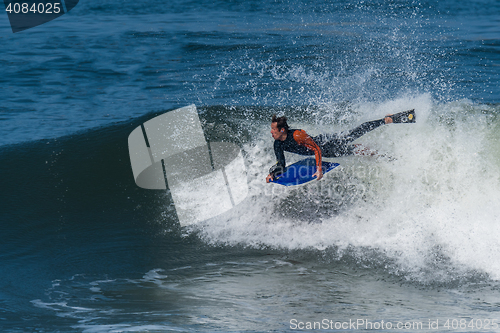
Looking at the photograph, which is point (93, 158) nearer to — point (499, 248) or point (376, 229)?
point (376, 229)

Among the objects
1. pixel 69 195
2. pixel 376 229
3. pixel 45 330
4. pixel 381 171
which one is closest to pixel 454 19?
pixel 381 171

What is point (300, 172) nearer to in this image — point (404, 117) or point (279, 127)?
point (279, 127)

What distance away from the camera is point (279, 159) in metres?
6.59

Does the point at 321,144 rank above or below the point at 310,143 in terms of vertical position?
below

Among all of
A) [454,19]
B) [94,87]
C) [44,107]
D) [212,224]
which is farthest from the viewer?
[454,19]

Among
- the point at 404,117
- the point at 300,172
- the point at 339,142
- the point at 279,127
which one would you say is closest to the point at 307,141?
the point at 279,127

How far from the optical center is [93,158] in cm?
967

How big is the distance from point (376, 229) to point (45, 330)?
4.75 meters

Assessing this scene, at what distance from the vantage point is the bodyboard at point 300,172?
676 centimetres

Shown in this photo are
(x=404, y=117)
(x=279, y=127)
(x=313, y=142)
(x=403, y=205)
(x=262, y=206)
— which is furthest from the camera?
(x=262, y=206)

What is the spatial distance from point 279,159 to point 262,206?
1.44 m

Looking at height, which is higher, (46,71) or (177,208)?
(46,71)

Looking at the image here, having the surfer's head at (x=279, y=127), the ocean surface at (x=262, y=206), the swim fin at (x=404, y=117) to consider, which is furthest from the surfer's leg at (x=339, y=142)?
the surfer's head at (x=279, y=127)

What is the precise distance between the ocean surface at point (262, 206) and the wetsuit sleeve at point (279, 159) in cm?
106
